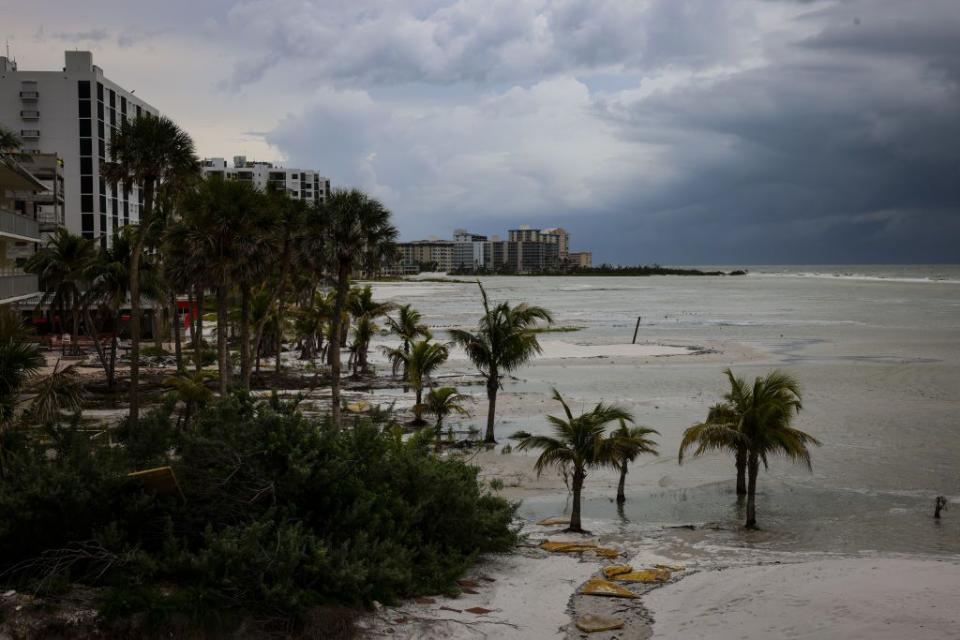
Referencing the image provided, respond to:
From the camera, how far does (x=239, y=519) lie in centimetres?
1224

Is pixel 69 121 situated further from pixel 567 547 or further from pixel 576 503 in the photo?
pixel 567 547

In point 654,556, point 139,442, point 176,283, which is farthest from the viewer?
point 176,283

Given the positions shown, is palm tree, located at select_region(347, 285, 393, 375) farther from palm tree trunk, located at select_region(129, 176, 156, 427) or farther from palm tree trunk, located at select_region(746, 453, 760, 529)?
palm tree trunk, located at select_region(746, 453, 760, 529)

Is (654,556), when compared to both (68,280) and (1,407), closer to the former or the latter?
(1,407)

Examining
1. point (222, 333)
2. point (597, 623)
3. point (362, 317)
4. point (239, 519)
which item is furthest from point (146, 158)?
point (362, 317)

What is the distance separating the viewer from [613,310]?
101000 mm

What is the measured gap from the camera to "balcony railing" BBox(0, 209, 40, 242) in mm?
27562

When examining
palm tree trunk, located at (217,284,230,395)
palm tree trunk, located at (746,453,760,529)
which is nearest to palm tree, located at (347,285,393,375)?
palm tree trunk, located at (217,284,230,395)

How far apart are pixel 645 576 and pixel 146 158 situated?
16131mm

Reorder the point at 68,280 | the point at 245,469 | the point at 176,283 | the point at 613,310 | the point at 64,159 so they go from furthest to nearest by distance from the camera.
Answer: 1. the point at 613,310
2. the point at 64,159
3. the point at 68,280
4. the point at 176,283
5. the point at 245,469

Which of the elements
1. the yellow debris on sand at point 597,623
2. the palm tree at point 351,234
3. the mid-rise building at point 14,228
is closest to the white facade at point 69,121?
the mid-rise building at point 14,228

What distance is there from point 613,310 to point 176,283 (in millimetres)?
79957

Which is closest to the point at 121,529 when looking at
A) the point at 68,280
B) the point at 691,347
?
the point at 68,280

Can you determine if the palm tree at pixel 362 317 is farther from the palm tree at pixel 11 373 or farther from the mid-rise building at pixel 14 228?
the palm tree at pixel 11 373
